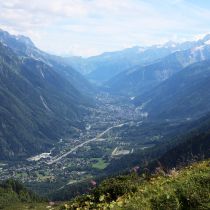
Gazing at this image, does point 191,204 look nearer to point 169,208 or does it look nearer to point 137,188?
point 169,208

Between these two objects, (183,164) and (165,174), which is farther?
(183,164)

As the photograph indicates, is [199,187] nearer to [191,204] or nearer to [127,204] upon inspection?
[191,204]

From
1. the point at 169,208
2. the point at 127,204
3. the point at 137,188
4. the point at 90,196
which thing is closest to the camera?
the point at 169,208

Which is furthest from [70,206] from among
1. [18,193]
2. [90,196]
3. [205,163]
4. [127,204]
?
[18,193]

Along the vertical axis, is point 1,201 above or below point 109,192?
below

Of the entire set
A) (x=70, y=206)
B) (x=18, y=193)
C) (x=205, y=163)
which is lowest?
(x=18, y=193)

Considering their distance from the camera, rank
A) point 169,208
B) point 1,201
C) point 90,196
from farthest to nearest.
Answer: point 1,201 → point 90,196 → point 169,208

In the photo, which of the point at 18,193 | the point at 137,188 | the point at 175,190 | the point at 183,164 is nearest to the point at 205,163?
the point at 183,164
